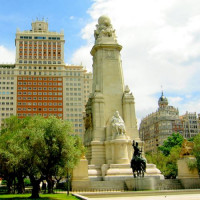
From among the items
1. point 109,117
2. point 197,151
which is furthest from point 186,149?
point 109,117

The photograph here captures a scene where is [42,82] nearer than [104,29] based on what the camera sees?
No

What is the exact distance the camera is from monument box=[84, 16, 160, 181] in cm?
3797

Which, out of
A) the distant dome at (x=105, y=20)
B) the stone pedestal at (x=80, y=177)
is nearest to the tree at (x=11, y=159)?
the stone pedestal at (x=80, y=177)

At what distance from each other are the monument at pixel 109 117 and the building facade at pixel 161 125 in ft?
276

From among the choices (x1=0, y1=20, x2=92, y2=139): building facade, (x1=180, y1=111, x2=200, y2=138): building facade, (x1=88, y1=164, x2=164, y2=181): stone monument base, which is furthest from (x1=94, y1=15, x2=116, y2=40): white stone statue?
(x1=180, y1=111, x2=200, y2=138): building facade

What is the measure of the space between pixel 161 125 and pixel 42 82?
52.4 metres

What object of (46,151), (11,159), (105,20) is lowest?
(11,159)

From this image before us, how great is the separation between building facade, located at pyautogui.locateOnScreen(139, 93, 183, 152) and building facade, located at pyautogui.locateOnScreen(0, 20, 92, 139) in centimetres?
3244

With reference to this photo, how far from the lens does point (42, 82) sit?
119 m

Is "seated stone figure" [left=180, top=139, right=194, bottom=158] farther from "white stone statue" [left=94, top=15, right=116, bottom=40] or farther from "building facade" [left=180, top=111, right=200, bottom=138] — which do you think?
"building facade" [left=180, top=111, right=200, bottom=138]

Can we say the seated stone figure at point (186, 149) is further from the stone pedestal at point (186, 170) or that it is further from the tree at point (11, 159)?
the tree at point (11, 159)

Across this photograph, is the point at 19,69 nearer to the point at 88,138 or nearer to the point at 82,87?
the point at 82,87

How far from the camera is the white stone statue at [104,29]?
1805 inches

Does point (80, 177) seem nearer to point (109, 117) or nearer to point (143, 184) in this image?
point (143, 184)
